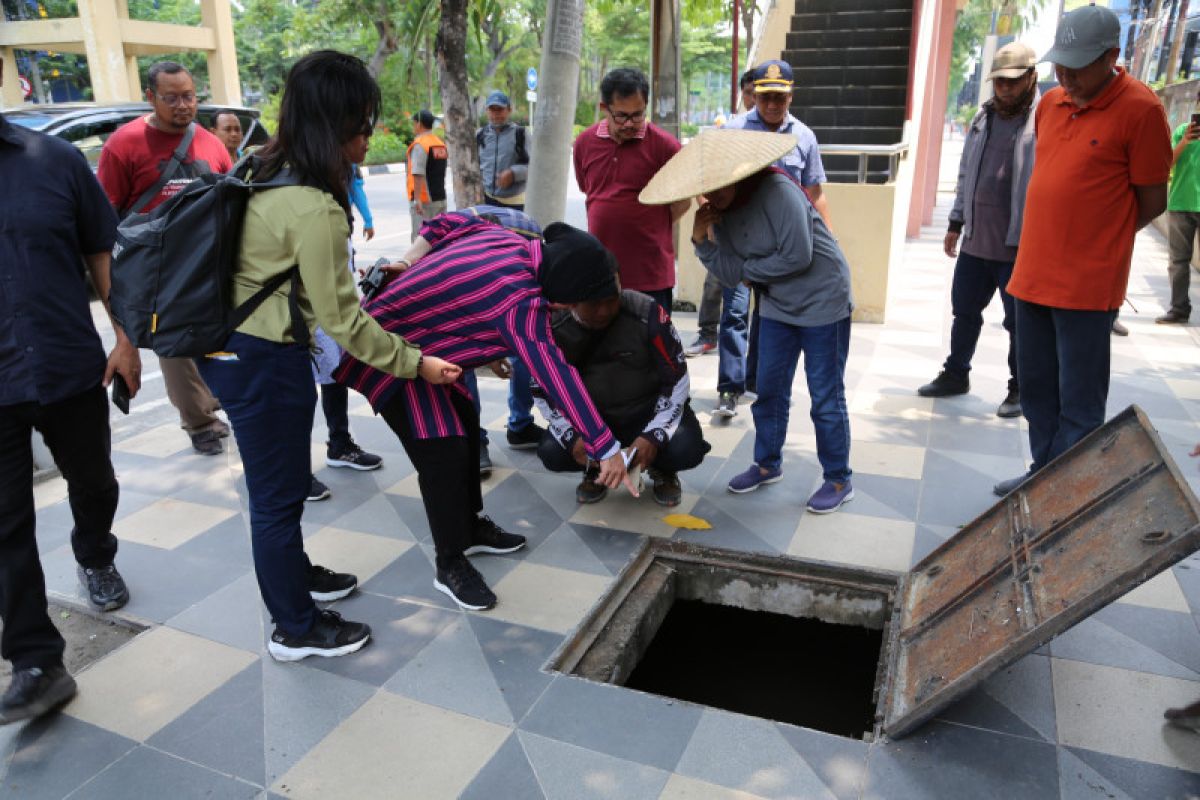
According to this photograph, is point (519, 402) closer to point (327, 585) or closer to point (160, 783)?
point (327, 585)

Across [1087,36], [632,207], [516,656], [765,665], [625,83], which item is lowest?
[765,665]

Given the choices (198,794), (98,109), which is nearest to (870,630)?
(198,794)

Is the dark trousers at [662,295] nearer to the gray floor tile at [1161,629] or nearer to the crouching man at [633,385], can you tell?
the crouching man at [633,385]

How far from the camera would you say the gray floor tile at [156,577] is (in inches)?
127

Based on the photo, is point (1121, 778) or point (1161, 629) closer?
point (1121, 778)

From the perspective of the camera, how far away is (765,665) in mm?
3418

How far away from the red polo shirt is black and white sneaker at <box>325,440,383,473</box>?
61.5 inches

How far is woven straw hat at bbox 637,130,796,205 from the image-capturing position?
3.27m

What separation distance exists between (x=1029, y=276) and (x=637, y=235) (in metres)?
1.88

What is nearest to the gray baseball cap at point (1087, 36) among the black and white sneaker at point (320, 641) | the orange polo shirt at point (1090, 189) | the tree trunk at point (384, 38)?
the orange polo shirt at point (1090, 189)

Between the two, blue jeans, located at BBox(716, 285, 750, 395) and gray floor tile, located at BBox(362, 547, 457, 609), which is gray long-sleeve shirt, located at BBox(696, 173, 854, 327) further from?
gray floor tile, located at BBox(362, 547, 457, 609)

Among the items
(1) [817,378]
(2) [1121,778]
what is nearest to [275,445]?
(1) [817,378]

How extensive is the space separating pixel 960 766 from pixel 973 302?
334cm

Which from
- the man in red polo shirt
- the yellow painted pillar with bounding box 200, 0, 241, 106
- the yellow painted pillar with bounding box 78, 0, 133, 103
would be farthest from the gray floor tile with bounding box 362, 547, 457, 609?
the yellow painted pillar with bounding box 200, 0, 241, 106
